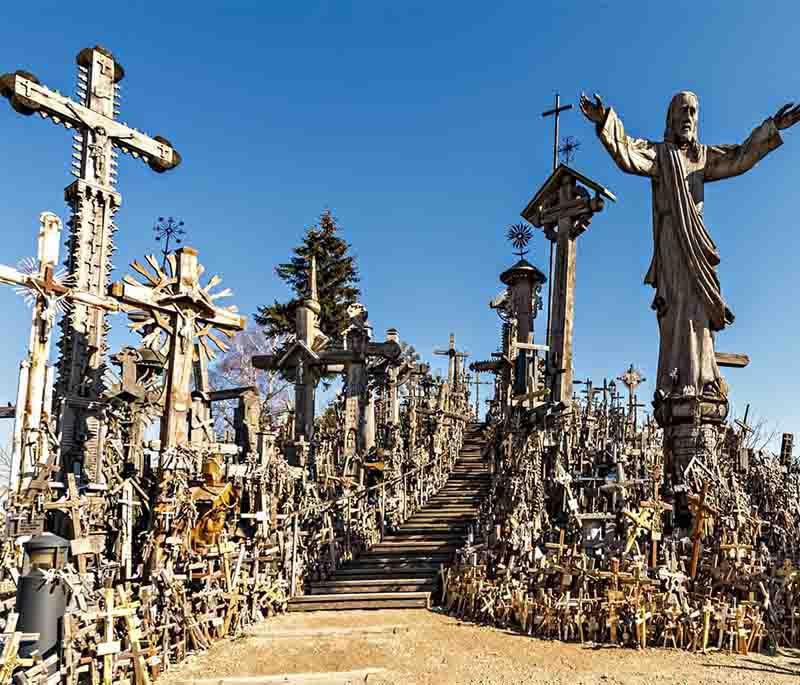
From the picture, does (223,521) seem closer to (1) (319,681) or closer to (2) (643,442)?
(1) (319,681)

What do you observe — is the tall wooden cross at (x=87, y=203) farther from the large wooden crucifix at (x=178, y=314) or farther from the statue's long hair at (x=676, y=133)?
the statue's long hair at (x=676, y=133)

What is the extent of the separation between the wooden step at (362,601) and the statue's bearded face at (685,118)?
35.0 ft

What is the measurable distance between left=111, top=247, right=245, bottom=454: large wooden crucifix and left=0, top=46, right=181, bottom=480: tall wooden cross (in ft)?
14.0

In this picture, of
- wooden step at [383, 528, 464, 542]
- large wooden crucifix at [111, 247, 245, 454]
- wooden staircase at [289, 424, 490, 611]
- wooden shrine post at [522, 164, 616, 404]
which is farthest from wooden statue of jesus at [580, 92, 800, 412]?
large wooden crucifix at [111, 247, 245, 454]

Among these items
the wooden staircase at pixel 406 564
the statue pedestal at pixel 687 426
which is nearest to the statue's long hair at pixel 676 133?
the statue pedestal at pixel 687 426

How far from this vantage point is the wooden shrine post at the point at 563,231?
49.4 feet

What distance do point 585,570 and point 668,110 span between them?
1016 centimetres

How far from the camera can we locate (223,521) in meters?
10.6

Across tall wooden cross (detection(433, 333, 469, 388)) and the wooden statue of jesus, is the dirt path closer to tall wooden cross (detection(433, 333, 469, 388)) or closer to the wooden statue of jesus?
the wooden statue of jesus

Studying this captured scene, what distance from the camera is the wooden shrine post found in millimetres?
15047

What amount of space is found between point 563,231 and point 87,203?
1159 centimetres

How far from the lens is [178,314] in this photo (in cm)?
1150

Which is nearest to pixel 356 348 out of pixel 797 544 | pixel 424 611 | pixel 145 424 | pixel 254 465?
pixel 145 424

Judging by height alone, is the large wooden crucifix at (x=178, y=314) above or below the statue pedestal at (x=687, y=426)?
above
